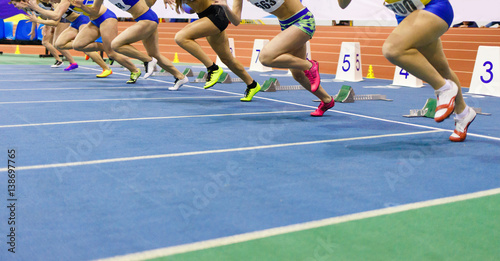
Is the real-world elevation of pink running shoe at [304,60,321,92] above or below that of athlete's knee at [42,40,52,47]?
above

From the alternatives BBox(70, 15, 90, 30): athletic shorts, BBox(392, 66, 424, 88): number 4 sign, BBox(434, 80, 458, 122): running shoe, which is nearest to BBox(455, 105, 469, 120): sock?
BBox(434, 80, 458, 122): running shoe

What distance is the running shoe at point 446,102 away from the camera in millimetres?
4138

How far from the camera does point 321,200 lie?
2887 millimetres

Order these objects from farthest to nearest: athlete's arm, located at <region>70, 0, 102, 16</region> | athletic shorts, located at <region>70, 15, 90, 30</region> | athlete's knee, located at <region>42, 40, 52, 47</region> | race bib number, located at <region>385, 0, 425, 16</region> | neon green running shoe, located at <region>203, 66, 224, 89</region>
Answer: athlete's knee, located at <region>42, 40, 52, 47</region>, athletic shorts, located at <region>70, 15, 90, 30</region>, athlete's arm, located at <region>70, 0, 102, 16</region>, neon green running shoe, located at <region>203, 66, 224, 89</region>, race bib number, located at <region>385, 0, 425, 16</region>

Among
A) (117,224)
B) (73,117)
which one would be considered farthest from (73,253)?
(73,117)

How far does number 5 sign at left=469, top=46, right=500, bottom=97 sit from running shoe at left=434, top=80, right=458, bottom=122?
5.31 metres

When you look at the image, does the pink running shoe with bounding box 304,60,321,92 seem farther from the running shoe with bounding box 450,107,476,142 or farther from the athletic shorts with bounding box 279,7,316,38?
the running shoe with bounding box 450,107,476,142

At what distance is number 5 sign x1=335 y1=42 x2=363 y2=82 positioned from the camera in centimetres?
1184

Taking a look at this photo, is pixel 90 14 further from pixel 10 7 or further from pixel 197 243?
Result: pixel 10 7

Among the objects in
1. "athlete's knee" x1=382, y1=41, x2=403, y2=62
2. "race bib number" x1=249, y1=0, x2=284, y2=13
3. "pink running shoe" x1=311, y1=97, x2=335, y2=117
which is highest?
"race bib number" x1=249, y1=0, x2=284, y2=13

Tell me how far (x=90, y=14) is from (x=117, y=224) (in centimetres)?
710

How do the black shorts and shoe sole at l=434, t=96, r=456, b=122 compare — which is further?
the black shorts

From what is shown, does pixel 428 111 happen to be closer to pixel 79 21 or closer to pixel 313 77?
pixel 313 77

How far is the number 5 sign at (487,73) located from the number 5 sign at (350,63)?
2919 millimetres
